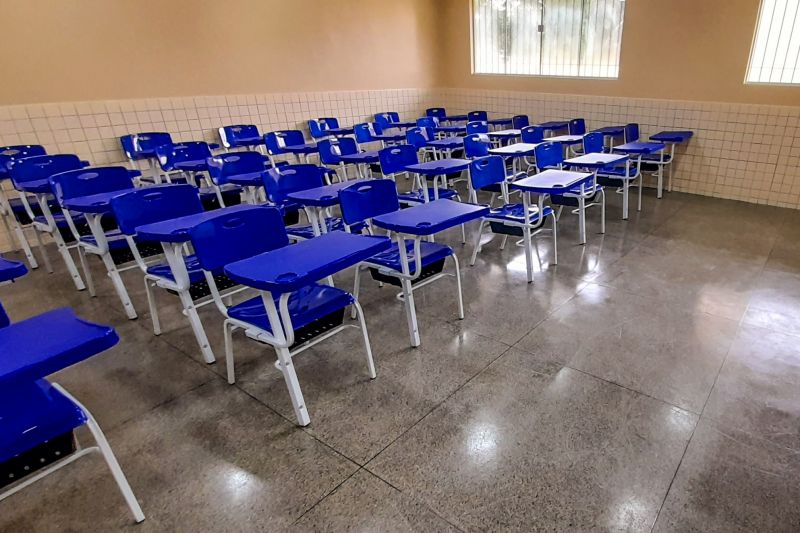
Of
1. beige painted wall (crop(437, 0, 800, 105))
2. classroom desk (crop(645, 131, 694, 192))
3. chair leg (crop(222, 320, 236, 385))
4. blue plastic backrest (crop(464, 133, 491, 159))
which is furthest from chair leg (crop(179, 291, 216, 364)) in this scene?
beige painted wall (crop(437, 0, 800, 105))

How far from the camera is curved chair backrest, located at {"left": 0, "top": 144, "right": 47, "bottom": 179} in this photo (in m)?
4.18

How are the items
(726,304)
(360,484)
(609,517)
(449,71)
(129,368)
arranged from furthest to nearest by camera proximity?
1. (449,71)
2. (726,304)
3. (129,368)
4. (360,484)
5. (609,517)

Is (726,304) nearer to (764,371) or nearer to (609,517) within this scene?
(764,371)

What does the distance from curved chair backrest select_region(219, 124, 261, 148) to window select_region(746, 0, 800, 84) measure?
19.8ft

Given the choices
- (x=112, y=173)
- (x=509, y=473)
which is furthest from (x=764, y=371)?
(x=112, y=173)

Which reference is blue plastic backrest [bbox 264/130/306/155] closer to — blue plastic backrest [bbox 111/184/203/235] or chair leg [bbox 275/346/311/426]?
blue plastic backrest [bbox 111/184/203/235]

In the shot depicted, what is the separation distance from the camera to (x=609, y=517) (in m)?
1.64

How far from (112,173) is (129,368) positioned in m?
1.59

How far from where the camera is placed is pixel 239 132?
6.17m

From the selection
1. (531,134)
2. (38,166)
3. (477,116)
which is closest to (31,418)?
(38,166)

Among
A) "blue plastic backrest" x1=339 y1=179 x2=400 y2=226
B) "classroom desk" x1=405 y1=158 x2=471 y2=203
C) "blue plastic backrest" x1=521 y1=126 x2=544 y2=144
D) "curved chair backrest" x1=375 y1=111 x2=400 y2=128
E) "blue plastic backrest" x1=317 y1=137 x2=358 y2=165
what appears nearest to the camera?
"blue plastic backrest" x1=339 y1=179 x2=400 y2=226

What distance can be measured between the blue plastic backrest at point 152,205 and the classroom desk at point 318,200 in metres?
0.63

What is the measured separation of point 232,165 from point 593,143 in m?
3.97

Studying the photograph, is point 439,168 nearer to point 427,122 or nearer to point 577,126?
point 427,122
